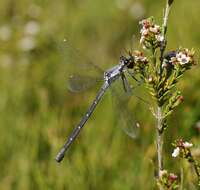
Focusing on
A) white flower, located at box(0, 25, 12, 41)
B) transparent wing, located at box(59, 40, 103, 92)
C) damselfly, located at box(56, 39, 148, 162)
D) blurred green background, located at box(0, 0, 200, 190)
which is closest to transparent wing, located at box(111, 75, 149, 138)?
damselfly, located at box(56, 39, 148, 162)

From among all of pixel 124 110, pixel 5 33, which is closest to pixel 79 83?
pixel 124 110

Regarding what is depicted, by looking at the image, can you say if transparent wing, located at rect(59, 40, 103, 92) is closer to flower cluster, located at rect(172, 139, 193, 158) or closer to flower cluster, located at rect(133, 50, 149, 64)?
flower cluster, located at rect(133, 50, 149, 64)

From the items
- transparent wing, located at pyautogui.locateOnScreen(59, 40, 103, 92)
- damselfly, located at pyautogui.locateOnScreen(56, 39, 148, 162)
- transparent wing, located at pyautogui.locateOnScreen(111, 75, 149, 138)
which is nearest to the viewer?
damselfly, located at pyautogui.locateOnScreen(56, 39, 148, 162)

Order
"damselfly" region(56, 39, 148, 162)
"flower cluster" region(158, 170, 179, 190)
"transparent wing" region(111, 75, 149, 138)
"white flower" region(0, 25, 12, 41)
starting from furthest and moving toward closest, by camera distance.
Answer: "white flower" region(0, 25, 12, 41) → "transparent wing" region(111, 75, 149, 138) → "damselfly" region(56, 39, 148, 162) → "flower cluster" region(158, 170, 179, 190)

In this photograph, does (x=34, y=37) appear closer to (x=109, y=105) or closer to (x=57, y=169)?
(x=109, y=105)

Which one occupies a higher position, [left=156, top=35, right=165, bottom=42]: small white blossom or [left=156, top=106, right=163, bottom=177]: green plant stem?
[left=156, top=35, right=165, bottom=42]: small white blossom

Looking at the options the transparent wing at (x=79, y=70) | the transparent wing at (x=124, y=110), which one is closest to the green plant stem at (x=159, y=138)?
the transparent wing at (x=124, y=110)

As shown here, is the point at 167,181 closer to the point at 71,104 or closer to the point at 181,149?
the point at 181,149
